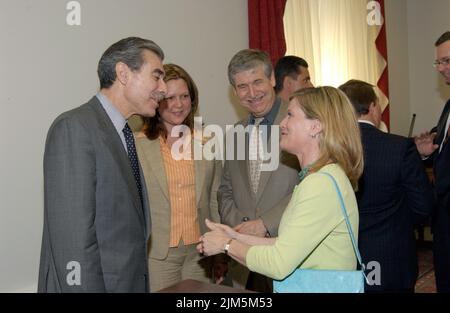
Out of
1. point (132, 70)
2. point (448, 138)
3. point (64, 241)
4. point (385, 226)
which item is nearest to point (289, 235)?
point (64, 241)

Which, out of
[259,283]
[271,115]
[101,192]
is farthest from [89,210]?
[259,283]

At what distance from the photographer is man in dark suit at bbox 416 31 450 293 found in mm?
2947

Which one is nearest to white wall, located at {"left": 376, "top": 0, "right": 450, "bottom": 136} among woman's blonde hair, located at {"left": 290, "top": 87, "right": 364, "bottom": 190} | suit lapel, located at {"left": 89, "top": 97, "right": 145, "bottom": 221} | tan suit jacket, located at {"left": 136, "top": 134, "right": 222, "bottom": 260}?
tan suit jacket, located at {"left": 136, "top": 134, "right": 222, "bottom": 260}

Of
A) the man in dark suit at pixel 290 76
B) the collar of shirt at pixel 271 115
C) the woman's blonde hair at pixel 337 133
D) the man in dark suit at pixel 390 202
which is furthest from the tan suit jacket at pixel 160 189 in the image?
the man in dark suit at pixel 290 76

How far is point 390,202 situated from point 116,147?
1.47m

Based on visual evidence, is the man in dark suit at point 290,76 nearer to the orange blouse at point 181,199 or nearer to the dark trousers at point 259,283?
the orange blouse at point 181,199

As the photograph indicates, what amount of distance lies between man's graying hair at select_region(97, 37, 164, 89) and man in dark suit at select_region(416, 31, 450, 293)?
1.97m

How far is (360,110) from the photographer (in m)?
2.62

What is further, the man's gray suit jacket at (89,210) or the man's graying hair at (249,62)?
the man's graying hair at (249,62)

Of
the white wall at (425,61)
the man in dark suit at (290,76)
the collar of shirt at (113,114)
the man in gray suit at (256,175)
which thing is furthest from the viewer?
the white wall at (425,61)

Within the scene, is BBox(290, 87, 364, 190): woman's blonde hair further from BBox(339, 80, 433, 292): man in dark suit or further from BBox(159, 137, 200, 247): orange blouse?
BBox(159, 137, 200, 247): orange blouse

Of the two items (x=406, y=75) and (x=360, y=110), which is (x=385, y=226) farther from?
(x=406, y=75)

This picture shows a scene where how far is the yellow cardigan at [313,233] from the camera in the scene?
61.3 inches

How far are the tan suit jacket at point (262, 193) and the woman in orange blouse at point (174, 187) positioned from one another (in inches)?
4.3
